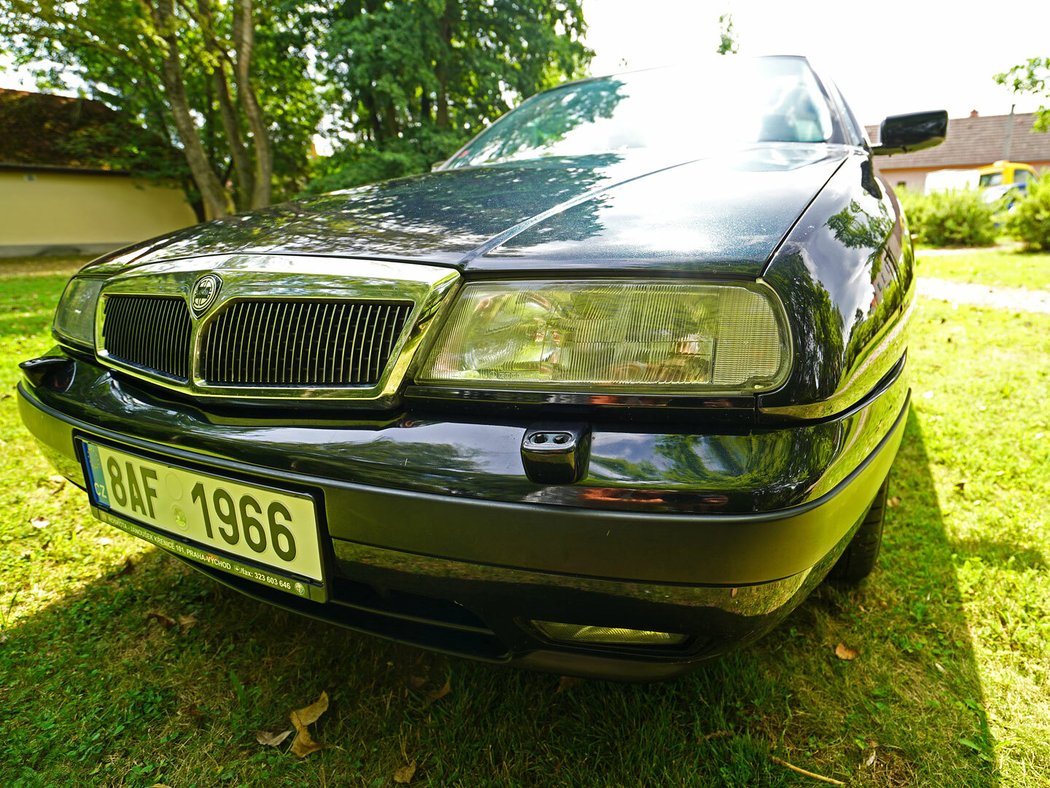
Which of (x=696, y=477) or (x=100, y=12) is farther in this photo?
(x=100, y=12)

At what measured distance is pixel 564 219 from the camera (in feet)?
3.76

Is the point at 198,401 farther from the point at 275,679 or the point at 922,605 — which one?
the point at 922,605

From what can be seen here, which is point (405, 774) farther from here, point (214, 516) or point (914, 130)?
point (914, 130)

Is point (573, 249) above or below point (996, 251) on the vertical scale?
above

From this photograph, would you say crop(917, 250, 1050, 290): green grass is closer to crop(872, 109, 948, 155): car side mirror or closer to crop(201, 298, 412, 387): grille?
crop(872, 109, 948, 155): car side mirror

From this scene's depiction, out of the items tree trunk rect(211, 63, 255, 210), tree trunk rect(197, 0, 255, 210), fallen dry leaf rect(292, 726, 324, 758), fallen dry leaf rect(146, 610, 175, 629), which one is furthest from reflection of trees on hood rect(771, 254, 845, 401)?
tree trunk rect(211, 63, 255, 210)

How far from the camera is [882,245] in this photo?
4.05ft

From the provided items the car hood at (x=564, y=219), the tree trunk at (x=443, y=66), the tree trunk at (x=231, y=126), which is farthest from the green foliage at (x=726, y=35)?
the car hood at (x=564, y=219)

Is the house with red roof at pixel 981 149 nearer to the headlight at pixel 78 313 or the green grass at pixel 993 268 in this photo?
the green grass at pixel 993 268

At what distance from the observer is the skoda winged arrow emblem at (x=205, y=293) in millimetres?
1170

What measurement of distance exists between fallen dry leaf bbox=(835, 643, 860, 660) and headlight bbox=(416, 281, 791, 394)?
0.95 m

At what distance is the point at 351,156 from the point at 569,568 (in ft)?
54.1

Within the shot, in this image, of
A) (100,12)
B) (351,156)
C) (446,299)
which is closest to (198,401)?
(446,299)

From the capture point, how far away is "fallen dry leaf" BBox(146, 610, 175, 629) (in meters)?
1.65
